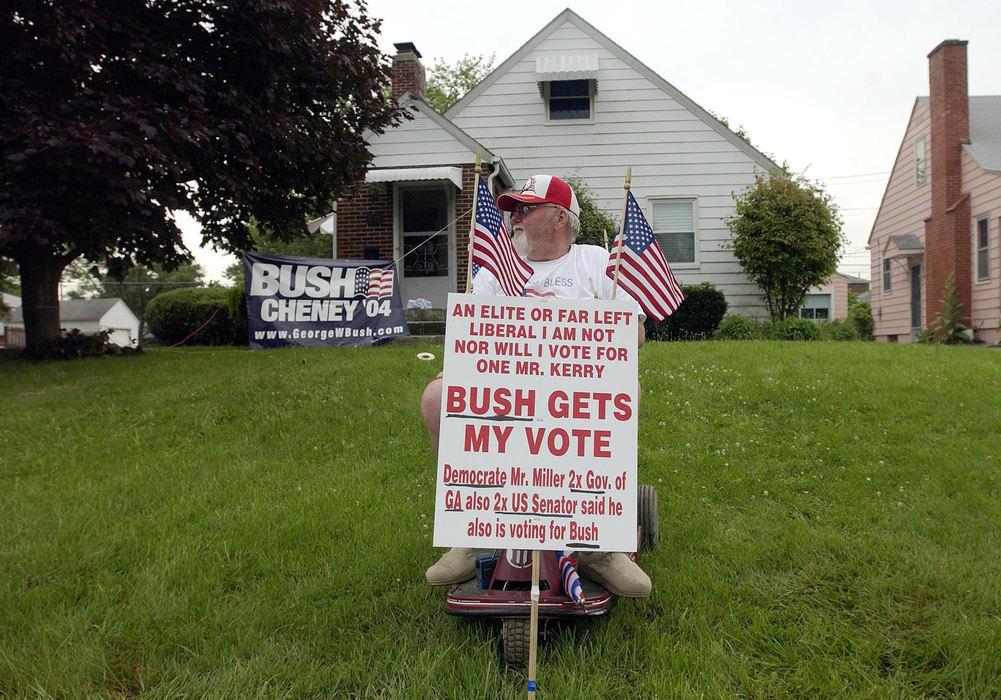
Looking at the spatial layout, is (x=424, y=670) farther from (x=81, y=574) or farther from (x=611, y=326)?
(x=81, y=574)

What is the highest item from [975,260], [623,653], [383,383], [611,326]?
[975,260]

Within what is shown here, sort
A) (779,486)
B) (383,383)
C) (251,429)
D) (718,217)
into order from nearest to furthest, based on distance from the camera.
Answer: (779,486)
(251,429)
(383,383)
(718,217)

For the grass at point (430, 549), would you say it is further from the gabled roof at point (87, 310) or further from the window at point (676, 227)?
the gabled roof at point (87, 310)

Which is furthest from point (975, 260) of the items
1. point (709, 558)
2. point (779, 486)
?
point (709, 558)

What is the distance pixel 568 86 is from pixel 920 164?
924cm

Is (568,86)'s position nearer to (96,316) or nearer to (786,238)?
(786,238)

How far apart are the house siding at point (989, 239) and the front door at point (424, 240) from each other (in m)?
10.6

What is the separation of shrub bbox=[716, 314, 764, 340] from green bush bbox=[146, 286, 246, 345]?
9.63 m

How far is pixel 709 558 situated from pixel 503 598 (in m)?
1.32

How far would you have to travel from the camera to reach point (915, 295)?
1852 cm

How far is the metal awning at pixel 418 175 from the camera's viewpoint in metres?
12.8

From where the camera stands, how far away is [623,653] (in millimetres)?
2746

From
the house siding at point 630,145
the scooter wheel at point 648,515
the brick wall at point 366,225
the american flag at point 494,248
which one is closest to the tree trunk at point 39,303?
the brick wall at point 366,225

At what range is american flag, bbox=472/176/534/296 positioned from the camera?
117 inches
